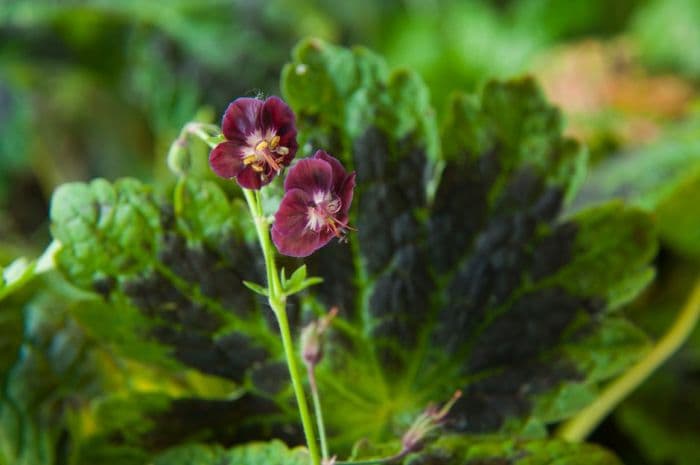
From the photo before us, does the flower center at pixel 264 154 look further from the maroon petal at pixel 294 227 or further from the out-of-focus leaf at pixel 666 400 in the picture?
the out-of-focus leaf at pixel 666 400

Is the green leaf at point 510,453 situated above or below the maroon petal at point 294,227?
below

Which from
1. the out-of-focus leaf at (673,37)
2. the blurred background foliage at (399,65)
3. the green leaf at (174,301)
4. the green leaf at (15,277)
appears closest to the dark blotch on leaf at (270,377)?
the green leaf at (174,301)

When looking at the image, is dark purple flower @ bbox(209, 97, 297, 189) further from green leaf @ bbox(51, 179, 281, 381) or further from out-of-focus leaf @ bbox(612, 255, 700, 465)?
out-of-focus leaf @ bbox(612, 255, 700, 465)

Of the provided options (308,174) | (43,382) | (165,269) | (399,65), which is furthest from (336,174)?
(399,65)

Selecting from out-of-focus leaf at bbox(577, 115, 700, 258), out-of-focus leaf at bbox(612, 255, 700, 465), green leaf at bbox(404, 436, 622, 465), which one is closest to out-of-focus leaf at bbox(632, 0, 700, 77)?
out-of-focus leaf at bbox(577, 115, 700, 258)

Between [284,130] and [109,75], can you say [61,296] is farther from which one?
[109,75]
